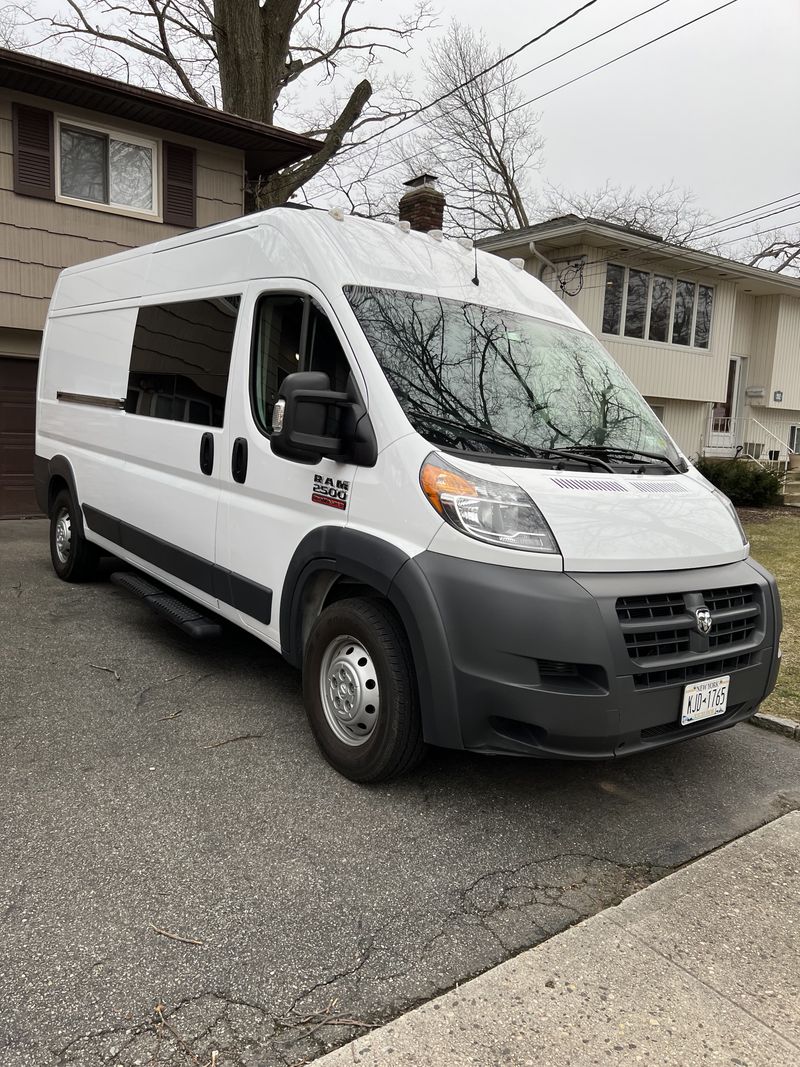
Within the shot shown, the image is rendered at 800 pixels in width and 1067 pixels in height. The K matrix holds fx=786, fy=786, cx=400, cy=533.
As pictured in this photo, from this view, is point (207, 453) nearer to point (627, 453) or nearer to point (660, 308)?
point (627, 453)

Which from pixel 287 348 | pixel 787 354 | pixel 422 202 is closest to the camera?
pixel 287 348

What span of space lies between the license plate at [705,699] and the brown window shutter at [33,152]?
386 inches

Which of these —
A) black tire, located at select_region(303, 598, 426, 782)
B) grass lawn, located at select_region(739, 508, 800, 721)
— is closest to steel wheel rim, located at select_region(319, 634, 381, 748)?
black tire, located at select_region(303, 598, 426, 782)

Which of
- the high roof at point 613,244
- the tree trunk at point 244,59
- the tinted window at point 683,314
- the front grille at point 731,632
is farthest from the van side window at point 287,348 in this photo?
the tinted window at point 683,314

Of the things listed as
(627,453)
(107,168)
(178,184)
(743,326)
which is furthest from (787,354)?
(627,453)

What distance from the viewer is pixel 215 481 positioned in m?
4.35

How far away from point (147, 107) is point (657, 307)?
11555 millimetres

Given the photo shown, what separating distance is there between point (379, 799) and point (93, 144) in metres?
9.83

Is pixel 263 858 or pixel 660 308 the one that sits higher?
pixel 660 308

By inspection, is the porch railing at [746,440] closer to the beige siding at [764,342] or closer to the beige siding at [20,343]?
the beige siding at [764,342]

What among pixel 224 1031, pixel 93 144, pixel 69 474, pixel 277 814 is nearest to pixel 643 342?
pixel 93 144

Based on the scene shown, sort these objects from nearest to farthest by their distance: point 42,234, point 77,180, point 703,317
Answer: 1. point 42,234
2. point 77,180
3. point 703,317

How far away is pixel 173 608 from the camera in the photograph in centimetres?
486

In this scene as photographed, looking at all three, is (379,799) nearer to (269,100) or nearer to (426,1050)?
(426,1050)
